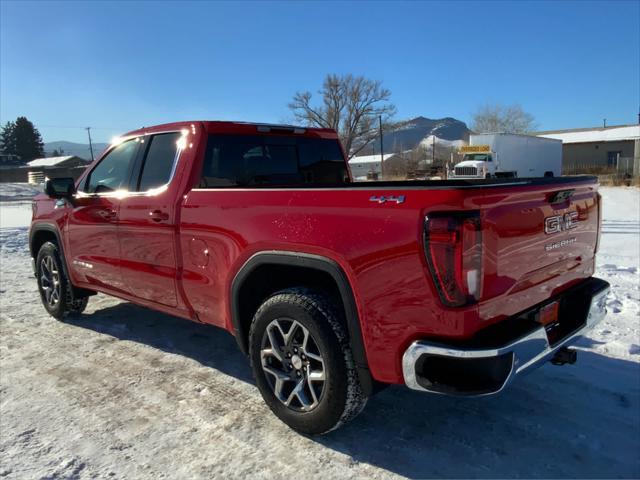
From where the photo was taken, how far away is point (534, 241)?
250 cm

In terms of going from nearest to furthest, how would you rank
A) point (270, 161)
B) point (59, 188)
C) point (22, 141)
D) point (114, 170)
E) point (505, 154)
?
point (270, 161) < point (114, 170) < point (59, 188) < point (505, 154) < point (22, 141)

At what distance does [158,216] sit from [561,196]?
2.70 meters

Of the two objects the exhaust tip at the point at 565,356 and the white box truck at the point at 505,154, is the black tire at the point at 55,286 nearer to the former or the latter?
the exhaust tip at the point at 565,356

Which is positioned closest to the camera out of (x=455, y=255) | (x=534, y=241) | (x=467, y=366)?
(x=455, y=255)

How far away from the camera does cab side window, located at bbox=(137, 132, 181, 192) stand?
3729mm

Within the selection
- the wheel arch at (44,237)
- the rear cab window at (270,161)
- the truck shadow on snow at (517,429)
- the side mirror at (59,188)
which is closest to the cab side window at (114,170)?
the side mirror at (59,188)

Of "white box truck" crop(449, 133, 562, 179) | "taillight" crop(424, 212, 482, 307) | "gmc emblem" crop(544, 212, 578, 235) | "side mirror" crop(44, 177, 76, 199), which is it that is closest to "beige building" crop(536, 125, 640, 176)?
"white box truck" crop(449, 133, 562, 179)

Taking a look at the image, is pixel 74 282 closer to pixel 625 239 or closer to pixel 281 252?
pixel 281 252

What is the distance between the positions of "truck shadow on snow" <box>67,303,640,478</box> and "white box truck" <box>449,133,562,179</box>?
27680 mm

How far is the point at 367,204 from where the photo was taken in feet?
7.77

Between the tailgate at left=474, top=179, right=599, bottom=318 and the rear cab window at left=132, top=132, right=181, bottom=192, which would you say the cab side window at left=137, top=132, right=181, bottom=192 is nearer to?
the rear cab window at left=132, top=132, right=181, bottom=192

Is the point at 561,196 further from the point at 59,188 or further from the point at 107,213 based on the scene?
the point at 59,188

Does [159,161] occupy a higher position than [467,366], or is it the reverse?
[159,161]

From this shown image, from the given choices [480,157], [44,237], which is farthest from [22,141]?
[44,237]
